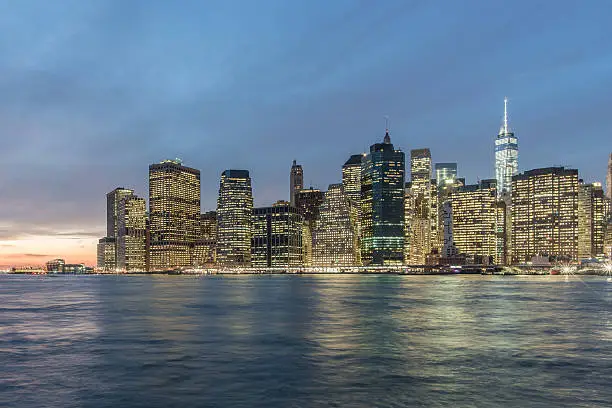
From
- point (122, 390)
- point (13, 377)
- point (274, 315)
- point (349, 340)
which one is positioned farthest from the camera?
point (274, 315)

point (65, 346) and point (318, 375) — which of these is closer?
point (318, 375)

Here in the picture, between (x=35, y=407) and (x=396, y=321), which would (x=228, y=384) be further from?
(x=396, y=321)

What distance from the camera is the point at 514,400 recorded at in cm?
3164

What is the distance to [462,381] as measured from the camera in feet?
119

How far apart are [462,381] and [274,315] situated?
4706cm

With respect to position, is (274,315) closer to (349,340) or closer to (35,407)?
(349,340)

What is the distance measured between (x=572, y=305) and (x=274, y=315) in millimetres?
52909

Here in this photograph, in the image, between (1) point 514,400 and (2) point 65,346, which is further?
(2) point 65,346

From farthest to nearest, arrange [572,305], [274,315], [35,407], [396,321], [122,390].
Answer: [572,305] < [274,315] < [396,321] < [122,390] < [35,407]

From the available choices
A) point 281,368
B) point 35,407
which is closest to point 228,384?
point 281,368

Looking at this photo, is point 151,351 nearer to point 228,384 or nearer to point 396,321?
point 228,384

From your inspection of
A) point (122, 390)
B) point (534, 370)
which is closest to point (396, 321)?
point (534, 370)

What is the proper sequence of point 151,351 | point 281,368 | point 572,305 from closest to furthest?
point 281,368, point 151,351, point 572,305

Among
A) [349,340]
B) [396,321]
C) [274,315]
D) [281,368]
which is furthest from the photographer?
[274,315]
